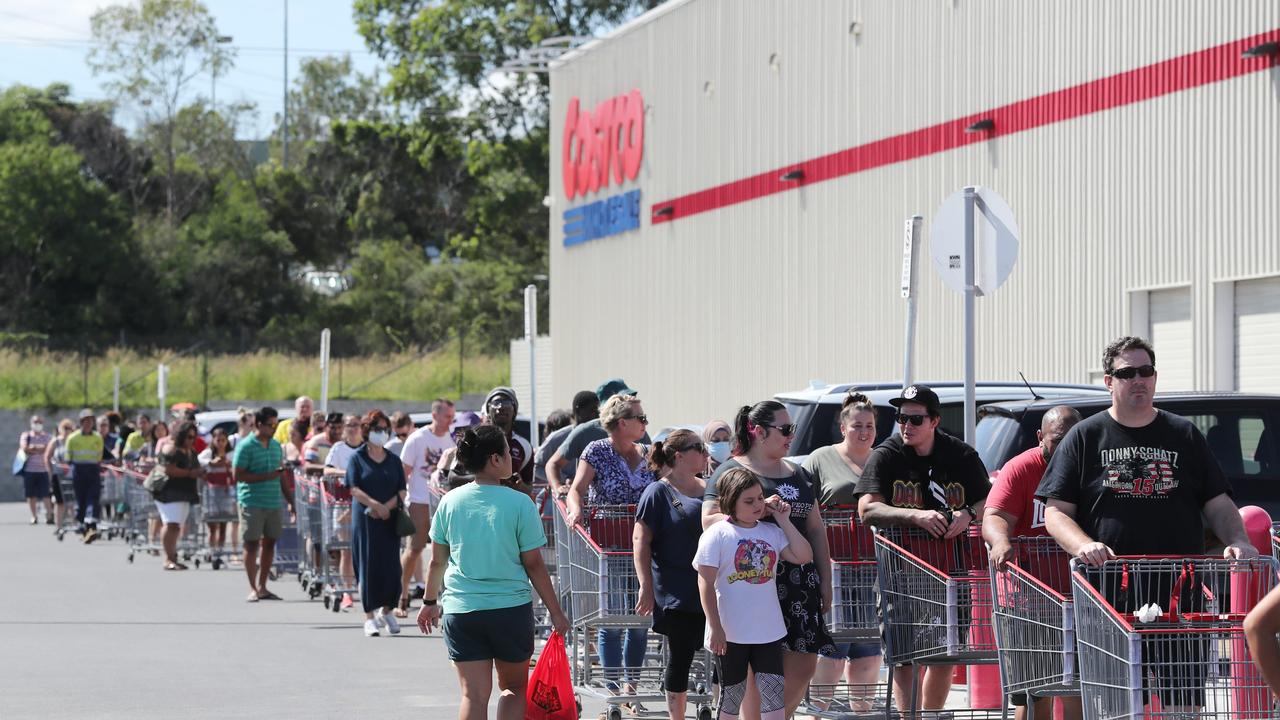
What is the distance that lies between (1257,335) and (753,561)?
12.3 m

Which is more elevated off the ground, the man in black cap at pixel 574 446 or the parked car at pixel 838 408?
the parked car at pixel 838 408

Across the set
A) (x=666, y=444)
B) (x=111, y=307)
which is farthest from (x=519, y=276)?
(x=666, y=444)

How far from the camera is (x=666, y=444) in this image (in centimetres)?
955

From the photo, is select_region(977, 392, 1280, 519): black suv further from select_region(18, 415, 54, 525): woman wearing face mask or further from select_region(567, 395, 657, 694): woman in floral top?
select_region(18, 415, 54, 525): woman wearing face mask

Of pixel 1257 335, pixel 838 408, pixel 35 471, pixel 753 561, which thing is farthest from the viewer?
pixel 35 471

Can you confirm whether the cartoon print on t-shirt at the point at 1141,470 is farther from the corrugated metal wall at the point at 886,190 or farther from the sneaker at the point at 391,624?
the corrugated metal wall at the point at 886,190

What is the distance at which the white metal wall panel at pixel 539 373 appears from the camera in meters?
42.7

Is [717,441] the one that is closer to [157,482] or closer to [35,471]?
[157,482]

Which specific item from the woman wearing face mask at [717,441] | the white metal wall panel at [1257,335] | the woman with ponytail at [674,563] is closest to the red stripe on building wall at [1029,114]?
the white metal wall panel at [1257,335]

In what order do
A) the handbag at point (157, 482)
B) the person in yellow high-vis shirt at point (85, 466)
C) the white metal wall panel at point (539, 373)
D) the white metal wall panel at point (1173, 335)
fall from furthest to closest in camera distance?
1. the white metal wall panel at point (539, 373)
2. the person in yellow high-vis shirt at point (85, 466)
3. the handbag at point (157, 482)
4. the white metal wall panel at point (1173, 335)

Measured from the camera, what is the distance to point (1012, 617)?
7.50 m

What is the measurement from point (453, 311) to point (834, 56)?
4098 cm

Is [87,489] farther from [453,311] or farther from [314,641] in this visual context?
[453,311]

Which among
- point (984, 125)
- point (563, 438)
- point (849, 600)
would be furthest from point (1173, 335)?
point (849, 600)
